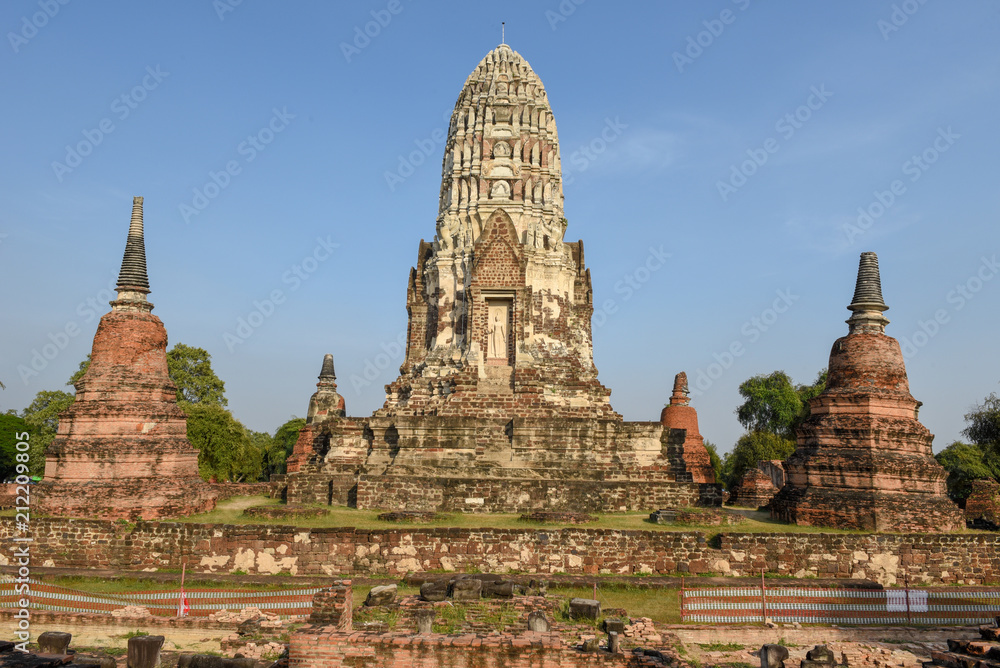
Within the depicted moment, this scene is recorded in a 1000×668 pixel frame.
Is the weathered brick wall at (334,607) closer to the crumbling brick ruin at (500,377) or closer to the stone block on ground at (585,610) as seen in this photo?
the stone block on ground at (585,610)

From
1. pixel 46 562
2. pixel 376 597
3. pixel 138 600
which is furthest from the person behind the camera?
pixel 46 562

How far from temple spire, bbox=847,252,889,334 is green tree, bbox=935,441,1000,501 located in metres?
19.7

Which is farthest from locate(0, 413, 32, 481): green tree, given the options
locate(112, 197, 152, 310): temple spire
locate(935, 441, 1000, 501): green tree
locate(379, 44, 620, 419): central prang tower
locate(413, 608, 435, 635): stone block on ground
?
locate(935, 441, 1000, 501): green tree

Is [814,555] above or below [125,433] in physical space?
below

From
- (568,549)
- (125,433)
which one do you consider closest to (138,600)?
(125,433)

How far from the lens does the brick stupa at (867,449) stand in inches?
689

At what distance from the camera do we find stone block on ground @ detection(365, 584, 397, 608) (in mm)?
12070

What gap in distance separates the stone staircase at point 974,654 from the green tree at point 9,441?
144 feet

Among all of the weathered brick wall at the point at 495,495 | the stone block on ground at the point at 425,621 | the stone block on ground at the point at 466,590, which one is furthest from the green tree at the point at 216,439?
the stone block on ground at the point at 425,621

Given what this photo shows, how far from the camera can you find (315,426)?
31766 mm

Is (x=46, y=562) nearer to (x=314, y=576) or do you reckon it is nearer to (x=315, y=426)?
(x=314, y=576)

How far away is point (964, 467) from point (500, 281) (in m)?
26.1

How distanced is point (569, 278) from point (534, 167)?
410cm

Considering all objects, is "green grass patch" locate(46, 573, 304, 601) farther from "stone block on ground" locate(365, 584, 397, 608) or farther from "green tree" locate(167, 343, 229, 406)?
"green tree" locate(167, 343, 229, 406)
